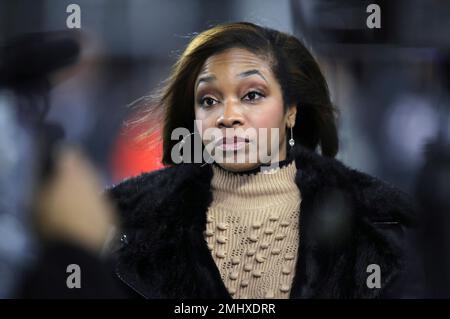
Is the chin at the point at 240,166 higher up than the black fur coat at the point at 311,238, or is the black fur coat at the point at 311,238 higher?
the chin at the point at 240,166

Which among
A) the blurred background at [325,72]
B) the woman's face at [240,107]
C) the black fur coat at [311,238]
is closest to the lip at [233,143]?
the woman's face at [240,107]

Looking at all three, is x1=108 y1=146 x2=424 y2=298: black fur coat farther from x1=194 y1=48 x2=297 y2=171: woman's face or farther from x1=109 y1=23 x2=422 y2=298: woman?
x1=194 y1=48 x2=297 y2=171: woman's face

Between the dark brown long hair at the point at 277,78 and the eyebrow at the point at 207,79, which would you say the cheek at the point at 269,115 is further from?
the eyebrow at the point at 207,79

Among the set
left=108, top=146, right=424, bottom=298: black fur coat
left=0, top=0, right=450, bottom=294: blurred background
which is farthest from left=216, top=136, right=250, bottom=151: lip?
left=0, top=0, right=450, bottom=294: blurred background

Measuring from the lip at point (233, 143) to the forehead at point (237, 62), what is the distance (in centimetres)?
17

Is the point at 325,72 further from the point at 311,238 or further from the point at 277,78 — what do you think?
the point at 311,238

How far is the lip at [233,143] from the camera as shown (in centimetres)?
146

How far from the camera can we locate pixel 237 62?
1.46 metres

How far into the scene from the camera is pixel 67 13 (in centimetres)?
164

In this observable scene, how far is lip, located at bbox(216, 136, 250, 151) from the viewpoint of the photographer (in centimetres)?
146

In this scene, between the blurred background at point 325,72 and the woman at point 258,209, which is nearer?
the woman at point 258,209

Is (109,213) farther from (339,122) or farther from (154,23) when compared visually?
(339,122)

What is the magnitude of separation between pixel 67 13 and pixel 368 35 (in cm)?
84
